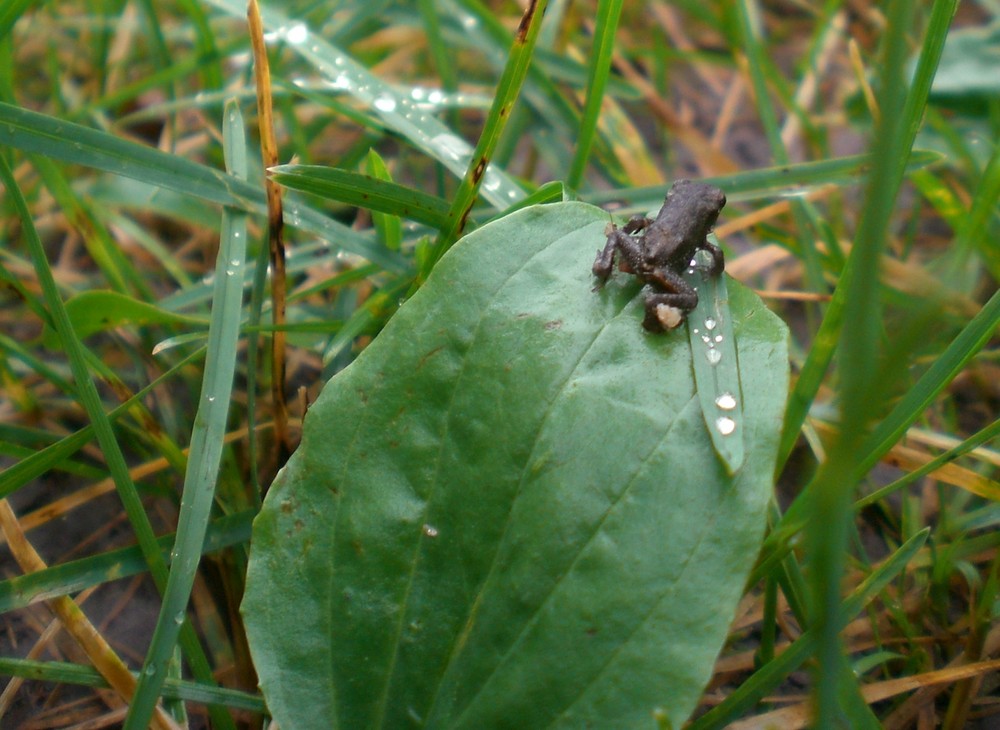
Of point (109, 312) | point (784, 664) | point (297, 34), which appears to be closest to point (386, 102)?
point (297, 34)

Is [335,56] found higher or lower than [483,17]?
lower

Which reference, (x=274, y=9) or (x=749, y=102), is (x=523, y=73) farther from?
(x=749, y=102)

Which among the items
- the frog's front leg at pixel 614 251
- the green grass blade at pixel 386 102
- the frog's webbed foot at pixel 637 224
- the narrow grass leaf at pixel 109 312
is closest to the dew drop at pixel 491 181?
the green grass blade at pixel 386 102

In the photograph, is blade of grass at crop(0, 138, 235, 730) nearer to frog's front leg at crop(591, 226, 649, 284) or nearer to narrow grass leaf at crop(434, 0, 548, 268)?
narrow grass leaf at crop(434, 0, 548, 268)

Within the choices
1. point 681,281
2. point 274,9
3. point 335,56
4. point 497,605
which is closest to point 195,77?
point 274,9

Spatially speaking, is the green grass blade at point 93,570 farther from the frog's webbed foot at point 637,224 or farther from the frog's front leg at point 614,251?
the frog's webbed foot at point 637,224

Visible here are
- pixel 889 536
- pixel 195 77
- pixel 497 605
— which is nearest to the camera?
Answer: pixel 497 605
